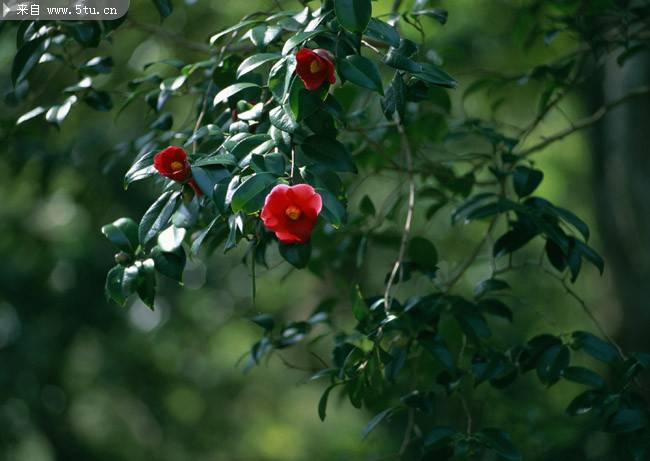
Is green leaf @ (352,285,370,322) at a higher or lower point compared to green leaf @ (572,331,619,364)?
higher

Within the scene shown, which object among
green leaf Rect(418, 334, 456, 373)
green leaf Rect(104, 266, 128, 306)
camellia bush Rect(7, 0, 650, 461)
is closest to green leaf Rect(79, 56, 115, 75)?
camellia bush Rect(7, 0, 650, 461)

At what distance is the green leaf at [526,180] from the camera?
1.50 metres

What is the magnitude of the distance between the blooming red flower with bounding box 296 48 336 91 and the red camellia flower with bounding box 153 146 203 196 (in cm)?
19

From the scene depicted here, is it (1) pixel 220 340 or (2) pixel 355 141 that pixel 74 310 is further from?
(2) pixel 355 141

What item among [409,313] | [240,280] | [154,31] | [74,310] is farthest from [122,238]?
[240,280]

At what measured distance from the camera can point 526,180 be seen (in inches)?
59.4

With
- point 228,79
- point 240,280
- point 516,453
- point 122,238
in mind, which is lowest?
point 240,280

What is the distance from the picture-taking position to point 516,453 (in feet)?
4.29

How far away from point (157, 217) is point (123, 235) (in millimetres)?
131

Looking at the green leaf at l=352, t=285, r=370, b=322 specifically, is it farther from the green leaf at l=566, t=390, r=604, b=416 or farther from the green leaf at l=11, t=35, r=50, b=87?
the green leaf at l=11, t=35, r=50, b=87

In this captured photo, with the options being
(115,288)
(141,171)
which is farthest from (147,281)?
(141,171)

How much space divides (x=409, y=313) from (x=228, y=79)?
1.68 feet

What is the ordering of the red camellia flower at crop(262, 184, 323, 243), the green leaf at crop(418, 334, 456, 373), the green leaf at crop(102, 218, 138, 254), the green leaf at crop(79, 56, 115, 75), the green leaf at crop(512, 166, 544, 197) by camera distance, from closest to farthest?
1. the red camellia flower at crop(262, 184, 323, 243)
2. the green leaf at crop(102, 218, 138, 254)
3. the green leaf at crop(418, 334, 456, 373)
4. the green leaf at crop(512, 166, 544, 197)
5. the green leaf at crop(79, 56, 115, 75)

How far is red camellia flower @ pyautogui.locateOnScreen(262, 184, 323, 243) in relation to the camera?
40.3 inches
